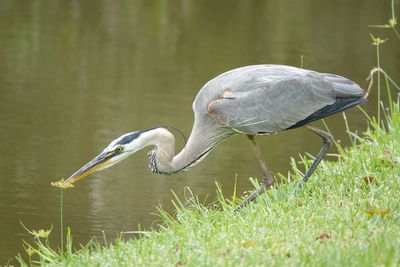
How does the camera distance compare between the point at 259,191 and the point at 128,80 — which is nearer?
the point at 259,191

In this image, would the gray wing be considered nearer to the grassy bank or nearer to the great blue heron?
the great blue heron

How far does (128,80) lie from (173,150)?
674 cm

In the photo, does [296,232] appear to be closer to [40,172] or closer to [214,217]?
[214,217]

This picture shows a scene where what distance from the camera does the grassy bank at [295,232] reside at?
436 centimetres

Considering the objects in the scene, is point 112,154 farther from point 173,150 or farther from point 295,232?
point 295,232

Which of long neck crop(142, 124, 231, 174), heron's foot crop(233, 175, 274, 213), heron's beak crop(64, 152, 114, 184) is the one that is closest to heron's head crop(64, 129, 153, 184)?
heron's beak crop(64, 152, 114, 184)

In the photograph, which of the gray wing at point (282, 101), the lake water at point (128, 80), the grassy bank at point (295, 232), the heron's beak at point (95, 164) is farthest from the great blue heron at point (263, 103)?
the lake water at point (128, 80)

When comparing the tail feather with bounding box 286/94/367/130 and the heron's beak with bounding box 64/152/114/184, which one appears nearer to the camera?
the heron's beak with bounding box 64/152/114/184

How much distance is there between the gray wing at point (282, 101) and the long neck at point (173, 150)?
201 mm

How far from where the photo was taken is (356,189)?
18.9ft

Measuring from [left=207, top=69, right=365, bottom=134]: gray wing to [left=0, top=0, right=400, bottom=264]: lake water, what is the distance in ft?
5.29

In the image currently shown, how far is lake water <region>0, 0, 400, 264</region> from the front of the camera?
27.1ft

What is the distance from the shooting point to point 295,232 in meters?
4.88

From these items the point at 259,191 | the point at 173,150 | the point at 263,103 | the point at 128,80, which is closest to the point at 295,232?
the point at 259,191
